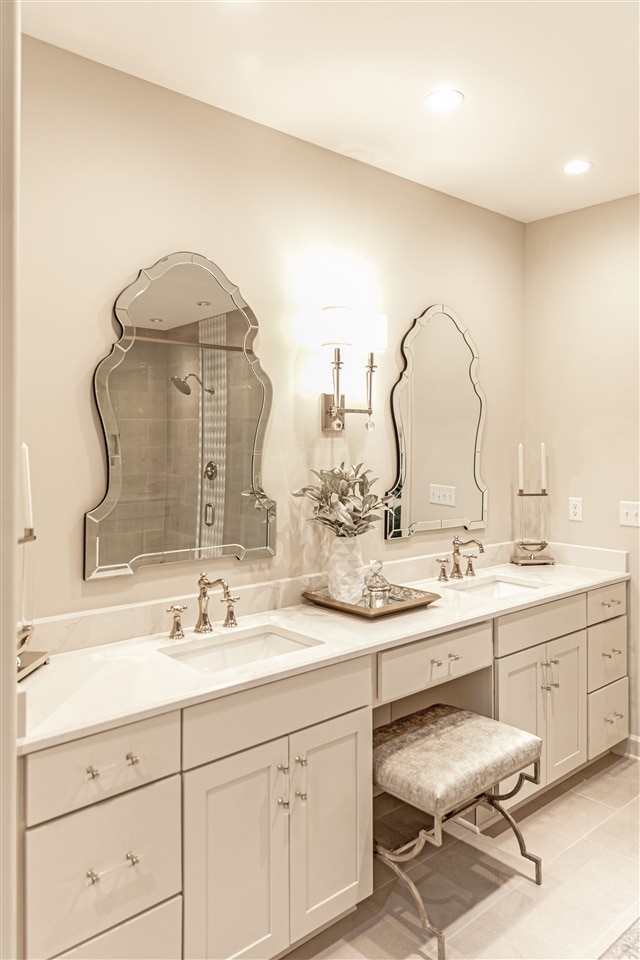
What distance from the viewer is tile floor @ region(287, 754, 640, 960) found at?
1.88m

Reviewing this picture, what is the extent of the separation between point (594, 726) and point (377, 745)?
1226mm

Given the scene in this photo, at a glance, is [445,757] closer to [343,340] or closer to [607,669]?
[607,669]

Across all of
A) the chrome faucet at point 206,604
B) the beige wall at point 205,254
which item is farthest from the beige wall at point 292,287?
the chrome faucet at point 206,604

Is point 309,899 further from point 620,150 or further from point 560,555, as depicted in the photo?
point 620,150

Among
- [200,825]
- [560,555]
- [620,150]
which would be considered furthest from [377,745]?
[620,150]

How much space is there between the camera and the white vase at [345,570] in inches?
91.8

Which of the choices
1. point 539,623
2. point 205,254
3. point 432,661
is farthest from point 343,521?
point 205,254

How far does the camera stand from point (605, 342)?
123 inches

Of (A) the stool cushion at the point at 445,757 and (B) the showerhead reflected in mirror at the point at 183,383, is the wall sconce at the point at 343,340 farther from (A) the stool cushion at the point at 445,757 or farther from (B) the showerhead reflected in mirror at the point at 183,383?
(A) the stool cushion at the point at 445,757

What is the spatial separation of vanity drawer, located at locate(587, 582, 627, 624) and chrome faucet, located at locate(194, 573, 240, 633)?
1.59 meters

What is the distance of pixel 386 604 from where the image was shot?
228 centimetres

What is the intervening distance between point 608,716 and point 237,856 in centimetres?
195

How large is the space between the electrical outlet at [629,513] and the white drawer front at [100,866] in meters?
2.36

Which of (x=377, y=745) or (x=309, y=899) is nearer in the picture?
(x=309, y=899)
